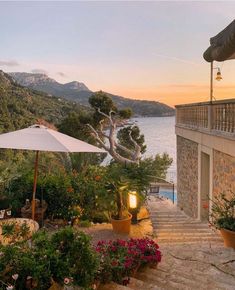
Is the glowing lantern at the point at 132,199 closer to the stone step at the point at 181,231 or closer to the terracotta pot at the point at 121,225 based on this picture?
the terracotta pot at the point at 121,225

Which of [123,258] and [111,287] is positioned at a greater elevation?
[123,258]

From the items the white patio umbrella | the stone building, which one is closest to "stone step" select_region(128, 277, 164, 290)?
the white patio umbrella

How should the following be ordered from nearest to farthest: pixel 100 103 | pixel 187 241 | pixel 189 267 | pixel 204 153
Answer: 1. pixel 189 267
2. pixel 187 241
3. pixel 204 153
4. pixel 100 103

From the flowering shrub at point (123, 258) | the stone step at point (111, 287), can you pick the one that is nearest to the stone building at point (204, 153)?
the flowering shrub at point (123, 258)

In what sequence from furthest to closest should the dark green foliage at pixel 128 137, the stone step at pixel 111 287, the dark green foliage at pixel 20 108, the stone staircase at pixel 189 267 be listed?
1. the dark green foliage at pixel 128 137
2. the dark green foliage at pixel 20 108
3. the stone staircase at pixel 189 267
4. the stone step at pixel 111 287

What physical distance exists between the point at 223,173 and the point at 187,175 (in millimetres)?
4067

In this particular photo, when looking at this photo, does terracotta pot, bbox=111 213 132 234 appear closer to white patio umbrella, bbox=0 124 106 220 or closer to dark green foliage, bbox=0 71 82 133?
white patio umbrella, bbox=0 124 106 220

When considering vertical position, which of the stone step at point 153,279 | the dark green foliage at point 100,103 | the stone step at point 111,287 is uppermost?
the dark green foliage at point 100,103

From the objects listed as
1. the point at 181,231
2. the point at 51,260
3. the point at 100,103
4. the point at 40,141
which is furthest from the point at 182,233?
the point at 100,103

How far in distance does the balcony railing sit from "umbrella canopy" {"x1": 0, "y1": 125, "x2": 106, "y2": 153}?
3.20m

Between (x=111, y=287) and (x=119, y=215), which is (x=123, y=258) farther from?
(x=119, y=215)

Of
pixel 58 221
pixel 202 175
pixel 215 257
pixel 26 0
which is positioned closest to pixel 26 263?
pixel 215 257

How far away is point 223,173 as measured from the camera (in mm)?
8383

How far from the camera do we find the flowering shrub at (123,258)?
4285 mm
